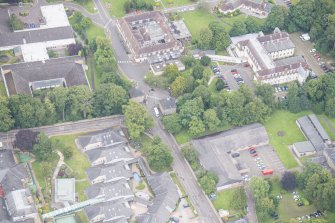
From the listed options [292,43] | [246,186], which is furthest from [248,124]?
[292,43]

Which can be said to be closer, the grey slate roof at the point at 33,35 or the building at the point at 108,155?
the building at the point at 108,155

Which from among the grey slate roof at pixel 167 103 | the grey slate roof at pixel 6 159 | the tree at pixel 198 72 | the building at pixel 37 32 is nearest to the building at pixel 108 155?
the grey slate roof at pixel 167 103

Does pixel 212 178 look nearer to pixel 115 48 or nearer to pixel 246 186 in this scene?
pixel 246 186

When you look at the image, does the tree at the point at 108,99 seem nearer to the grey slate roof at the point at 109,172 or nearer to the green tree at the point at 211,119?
the grey slate roof at the point at 109,172

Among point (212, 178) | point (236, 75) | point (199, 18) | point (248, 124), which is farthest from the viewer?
point (199, 18)

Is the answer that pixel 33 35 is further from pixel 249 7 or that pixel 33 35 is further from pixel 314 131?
pixel 314 131

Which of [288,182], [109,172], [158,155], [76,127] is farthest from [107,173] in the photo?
[288,182]
